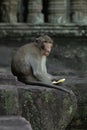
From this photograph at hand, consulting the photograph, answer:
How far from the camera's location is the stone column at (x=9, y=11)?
18094 mm

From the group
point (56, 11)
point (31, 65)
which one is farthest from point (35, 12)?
point (31, 65)

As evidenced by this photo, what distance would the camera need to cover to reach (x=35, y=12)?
1823cm

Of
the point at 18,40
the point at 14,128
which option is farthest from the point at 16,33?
the point at 14,128

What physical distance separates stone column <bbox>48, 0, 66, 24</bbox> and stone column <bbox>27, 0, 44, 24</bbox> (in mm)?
338

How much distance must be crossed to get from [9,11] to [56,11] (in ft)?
4.82

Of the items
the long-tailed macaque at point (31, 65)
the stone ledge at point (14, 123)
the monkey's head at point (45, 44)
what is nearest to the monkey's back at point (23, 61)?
the long-tailed macaque at point (31, 65)

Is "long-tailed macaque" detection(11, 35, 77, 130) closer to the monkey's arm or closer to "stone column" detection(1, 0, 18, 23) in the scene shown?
the monkey's arm

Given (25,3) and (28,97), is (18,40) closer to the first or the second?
(25,3)

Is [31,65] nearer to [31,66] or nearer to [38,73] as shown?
[31,66]

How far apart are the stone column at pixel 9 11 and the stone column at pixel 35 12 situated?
46 centimetres

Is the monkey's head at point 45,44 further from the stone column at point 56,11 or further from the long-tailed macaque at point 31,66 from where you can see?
the stone column at point 56,11

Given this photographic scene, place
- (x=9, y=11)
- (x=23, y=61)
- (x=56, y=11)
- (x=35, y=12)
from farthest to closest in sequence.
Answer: (x=56, y=11) → (x=35, y=12) → (x=9, y=11) → (x=23, y=61)

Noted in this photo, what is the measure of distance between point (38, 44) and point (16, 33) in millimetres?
7449

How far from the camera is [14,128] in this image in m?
7.83
